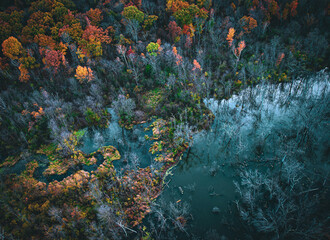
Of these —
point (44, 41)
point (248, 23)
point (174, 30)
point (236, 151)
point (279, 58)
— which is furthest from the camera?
point (248, 23)

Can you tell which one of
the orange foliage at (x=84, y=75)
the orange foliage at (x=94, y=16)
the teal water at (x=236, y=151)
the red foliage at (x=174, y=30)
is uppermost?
the orange foliage at (x=94, y=16)

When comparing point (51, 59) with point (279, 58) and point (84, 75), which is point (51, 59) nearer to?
point (84, 75)

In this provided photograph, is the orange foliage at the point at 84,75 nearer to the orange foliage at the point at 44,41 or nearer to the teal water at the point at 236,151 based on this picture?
the orange foliage at the point at 44,41

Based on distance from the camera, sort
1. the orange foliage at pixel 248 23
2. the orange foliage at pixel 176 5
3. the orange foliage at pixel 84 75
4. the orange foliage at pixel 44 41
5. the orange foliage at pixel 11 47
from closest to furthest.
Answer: the orange foliage at pixel 84 75
the orange foliage at pixel 11 47
the orange foliage at pixel 44 41
the orange foliage at pixel 248 23
the orange foliage at pixel 176 5

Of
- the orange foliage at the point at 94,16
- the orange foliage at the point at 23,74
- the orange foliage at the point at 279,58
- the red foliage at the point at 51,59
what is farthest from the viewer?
the orange foliage at the point at 94,16

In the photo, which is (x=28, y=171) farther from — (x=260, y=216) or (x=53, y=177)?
(x=260, y=216)

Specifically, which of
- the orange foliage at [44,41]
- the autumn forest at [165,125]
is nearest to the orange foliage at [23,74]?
the autumn forest at [165,125]

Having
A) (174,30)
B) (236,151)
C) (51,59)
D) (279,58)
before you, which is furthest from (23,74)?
(279,58)

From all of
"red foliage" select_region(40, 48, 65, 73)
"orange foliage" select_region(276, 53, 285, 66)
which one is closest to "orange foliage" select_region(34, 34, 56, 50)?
"red foliage" select_region(40, 48, 65, 73)

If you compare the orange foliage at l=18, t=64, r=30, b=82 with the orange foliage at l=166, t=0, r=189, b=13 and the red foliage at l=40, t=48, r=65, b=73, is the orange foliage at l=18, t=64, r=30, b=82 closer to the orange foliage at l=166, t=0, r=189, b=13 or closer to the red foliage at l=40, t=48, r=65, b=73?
the red foliage at l=40, t=48, r=65, b=73

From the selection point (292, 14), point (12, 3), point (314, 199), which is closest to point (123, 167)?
point (314, 199)

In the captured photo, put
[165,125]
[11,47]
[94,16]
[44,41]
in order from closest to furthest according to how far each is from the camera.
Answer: [165,125], [11,47], [44,41], [94,16]

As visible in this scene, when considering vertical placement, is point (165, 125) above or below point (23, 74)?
below
